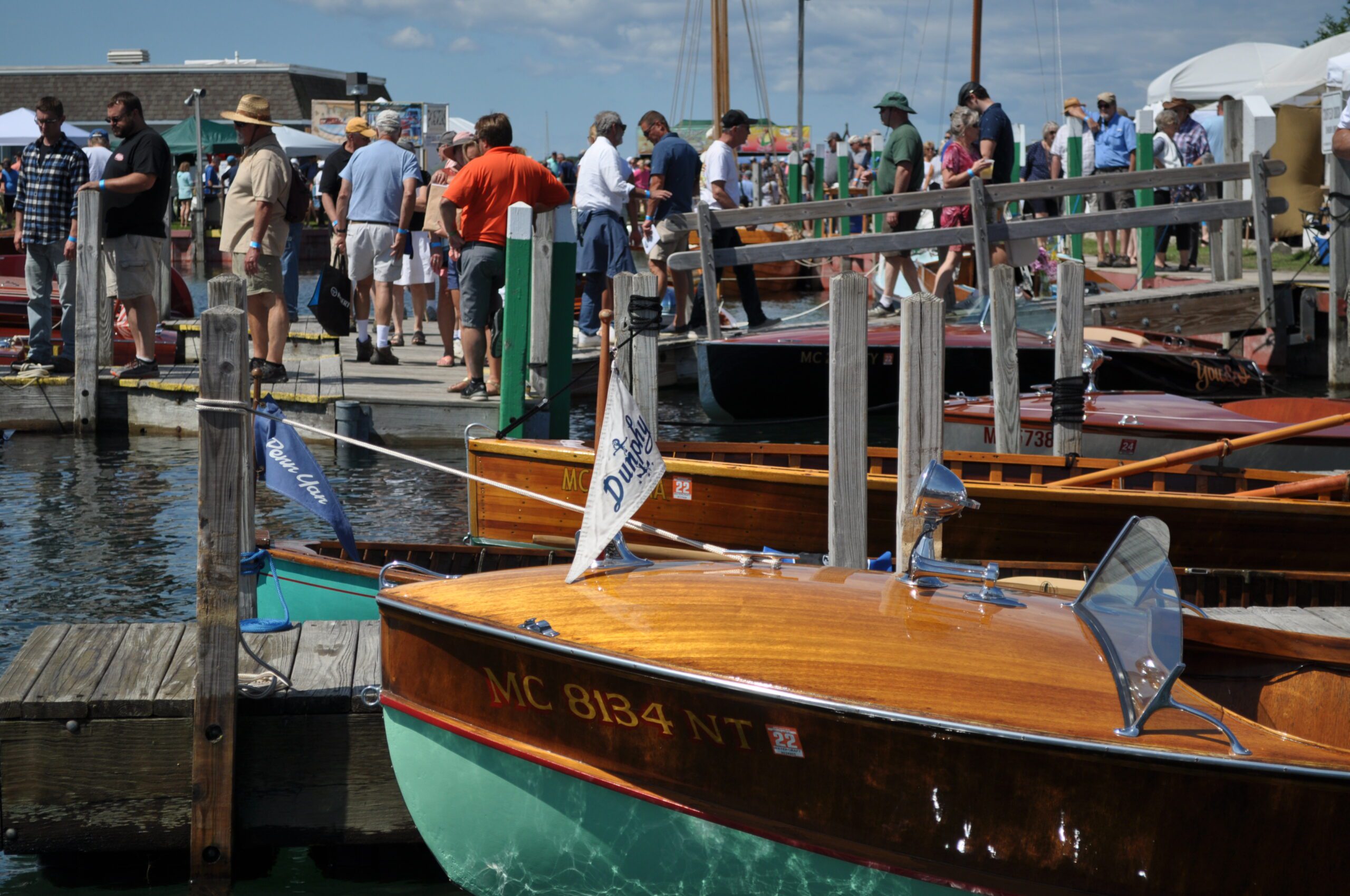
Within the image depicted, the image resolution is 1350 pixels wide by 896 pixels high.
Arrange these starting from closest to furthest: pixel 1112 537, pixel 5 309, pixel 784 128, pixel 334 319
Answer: pixel 1112 537, pixel 334 319, pixel 5 309, pixel 784 128

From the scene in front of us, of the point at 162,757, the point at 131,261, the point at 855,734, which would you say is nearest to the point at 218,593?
the point at 162,757

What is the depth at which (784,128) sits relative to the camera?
39531 mm

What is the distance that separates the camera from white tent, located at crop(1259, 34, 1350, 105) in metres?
20.9

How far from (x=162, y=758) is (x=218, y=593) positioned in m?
0.56

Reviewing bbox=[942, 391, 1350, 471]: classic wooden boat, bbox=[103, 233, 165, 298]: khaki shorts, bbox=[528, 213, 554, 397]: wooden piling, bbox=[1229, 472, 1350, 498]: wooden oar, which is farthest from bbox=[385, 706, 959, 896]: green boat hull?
bbox=[103, 233, 165, 298]: khaki shorts

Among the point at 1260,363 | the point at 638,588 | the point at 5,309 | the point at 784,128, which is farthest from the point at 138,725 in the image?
the point at 784,128

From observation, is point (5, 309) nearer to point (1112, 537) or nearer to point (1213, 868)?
point (1112, 537)

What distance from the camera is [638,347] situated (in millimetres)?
6703

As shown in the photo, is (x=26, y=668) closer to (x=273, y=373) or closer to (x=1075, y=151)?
(x=273, y=373)

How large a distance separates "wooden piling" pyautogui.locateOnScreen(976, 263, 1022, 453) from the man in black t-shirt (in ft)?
19.1

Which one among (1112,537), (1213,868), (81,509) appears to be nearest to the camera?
(1213,868)

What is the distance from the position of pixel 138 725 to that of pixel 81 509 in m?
5.08

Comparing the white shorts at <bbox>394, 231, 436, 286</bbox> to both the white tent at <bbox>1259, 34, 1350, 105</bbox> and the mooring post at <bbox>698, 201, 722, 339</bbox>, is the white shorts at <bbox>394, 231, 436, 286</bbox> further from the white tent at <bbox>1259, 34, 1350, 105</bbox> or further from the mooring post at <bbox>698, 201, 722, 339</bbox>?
the white tent at <bbox>1259, 34, 1350, 105</bbox>

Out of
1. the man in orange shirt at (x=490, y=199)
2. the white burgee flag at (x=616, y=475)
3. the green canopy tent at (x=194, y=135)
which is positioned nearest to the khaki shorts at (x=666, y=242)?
the man in orange shirt at (x=490, y=199)
